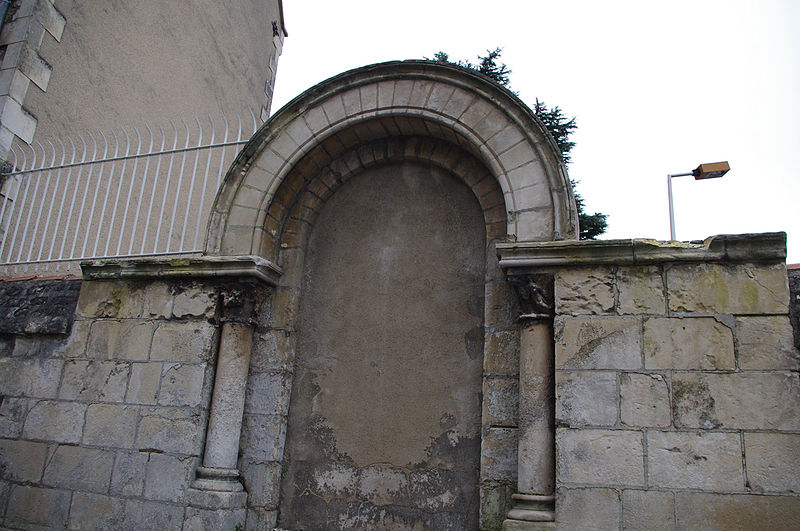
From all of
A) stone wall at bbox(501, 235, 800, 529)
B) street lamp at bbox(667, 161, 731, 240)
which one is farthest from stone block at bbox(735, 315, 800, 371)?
street lamp at bbox(667, 161, 731, 240)

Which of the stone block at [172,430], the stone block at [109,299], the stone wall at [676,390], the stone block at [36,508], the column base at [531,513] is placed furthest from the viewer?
the stone block at [109,299]

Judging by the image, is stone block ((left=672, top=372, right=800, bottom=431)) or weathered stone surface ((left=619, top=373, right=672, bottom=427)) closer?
stone block ((left=672, top=372, right=800, bottom=431))

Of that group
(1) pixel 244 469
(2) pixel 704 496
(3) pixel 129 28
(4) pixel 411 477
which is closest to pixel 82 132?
(3) pixel 129 28

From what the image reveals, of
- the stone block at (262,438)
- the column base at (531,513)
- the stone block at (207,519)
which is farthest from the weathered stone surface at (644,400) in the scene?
the stone block at (207,519)

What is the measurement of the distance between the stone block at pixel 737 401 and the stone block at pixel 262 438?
2692mm

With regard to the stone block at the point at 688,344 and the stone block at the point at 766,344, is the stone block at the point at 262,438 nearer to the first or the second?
the stone block at the point at 688,344

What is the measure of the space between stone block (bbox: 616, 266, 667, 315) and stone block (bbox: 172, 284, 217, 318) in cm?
289

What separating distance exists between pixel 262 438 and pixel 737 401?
3123mm

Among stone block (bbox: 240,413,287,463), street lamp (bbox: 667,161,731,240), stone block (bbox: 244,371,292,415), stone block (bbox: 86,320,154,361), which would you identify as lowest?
stone block (bbox: 240,413,287,463)

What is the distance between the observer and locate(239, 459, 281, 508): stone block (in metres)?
4.27

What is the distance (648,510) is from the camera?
10.7 ft

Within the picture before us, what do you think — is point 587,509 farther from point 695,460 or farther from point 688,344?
point 688,344

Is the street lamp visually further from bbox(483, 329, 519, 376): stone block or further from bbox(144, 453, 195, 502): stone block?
bbox(144, 453, 195, 502): stone block

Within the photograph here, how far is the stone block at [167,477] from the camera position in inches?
163
